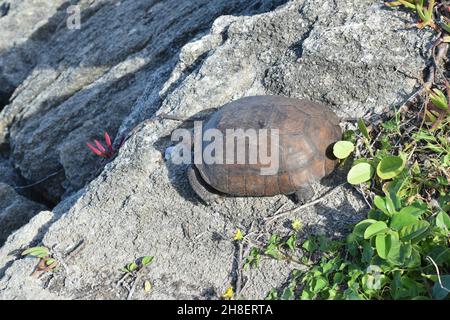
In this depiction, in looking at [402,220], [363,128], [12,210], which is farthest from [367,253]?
[12,210]

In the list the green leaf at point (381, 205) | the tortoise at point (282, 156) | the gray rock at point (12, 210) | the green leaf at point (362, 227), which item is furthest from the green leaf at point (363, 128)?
the gray rock at point (12, 210)

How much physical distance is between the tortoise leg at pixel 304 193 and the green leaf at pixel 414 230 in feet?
2.11

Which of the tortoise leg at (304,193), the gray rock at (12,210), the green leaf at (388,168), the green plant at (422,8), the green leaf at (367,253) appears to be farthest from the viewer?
the gray rock at (12,210)

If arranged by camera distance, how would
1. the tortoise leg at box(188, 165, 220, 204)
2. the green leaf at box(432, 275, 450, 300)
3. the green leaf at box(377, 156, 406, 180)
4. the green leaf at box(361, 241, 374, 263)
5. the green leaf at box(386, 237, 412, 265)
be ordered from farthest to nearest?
the tortoise leg at box(188, 165, 220, 204) < the green leaf at box(377, 156, 406, 180) < the green leaf at box(361, 241, 374, 263) < the green leaf at box(386, 237, 412, 265) < the green leaf at box(432, 275, 450, 300)

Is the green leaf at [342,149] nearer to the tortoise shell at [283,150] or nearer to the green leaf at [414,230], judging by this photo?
the tortoise shell at [283,150]

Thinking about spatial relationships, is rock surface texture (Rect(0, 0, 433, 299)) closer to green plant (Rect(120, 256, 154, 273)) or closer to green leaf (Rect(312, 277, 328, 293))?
green plant (Rect(120, 256, 154, 273))

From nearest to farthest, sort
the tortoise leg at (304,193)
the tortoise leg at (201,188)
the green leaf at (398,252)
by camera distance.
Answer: the green leaf at (398,252), the tortoise leg at (304,193), the tortoise leg at (201,188)

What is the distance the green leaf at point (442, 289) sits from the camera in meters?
2.34

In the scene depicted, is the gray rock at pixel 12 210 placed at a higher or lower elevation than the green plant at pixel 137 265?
lower

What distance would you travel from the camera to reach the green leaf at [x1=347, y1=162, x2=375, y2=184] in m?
2.96

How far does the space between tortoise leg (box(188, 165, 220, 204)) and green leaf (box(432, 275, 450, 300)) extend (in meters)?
1.42

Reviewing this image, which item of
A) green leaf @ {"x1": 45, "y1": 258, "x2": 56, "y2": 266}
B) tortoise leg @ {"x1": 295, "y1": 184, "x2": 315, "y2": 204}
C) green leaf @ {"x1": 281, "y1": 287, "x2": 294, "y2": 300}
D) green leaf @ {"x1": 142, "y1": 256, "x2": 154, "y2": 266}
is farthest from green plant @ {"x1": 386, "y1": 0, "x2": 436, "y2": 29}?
green leaf @ {"x1": 45, "y1": 258, "x2": 56, "y2": 266}

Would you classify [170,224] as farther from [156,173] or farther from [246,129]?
[246,129]
